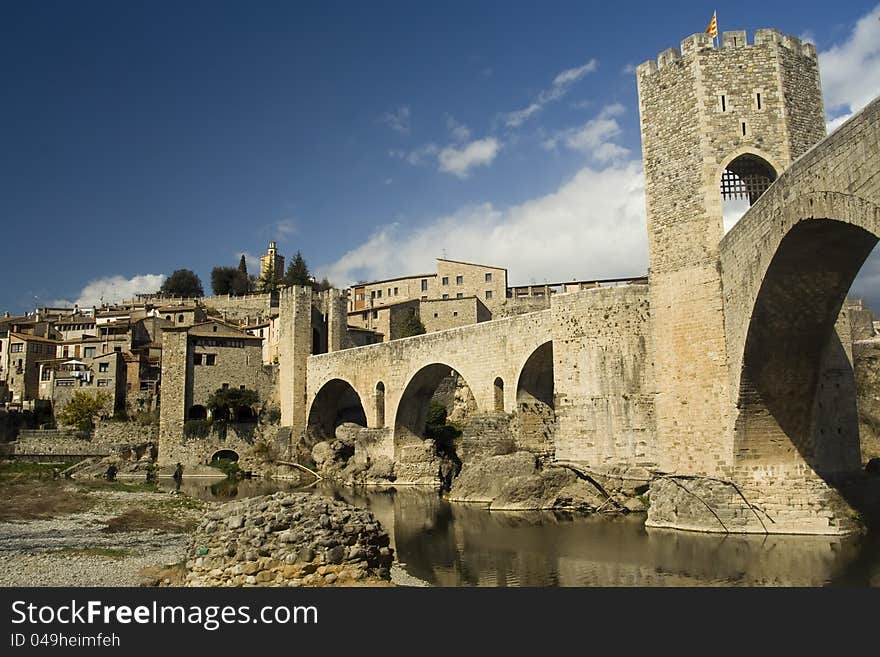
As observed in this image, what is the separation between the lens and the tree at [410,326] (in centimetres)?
5422

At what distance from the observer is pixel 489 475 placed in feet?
83.6

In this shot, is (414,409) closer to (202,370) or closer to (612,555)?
(202,370)

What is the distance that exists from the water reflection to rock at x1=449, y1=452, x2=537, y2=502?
252 centimetres

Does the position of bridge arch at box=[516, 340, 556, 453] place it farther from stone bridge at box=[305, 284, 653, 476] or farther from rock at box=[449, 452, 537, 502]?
rock at box=[449, 452, 537, 502]

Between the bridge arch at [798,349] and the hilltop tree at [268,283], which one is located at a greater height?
the hilltop tree at [268,283]

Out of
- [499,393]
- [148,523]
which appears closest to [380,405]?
[499,393]

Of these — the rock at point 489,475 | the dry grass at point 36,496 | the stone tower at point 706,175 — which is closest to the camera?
the stone tower at point 706,175

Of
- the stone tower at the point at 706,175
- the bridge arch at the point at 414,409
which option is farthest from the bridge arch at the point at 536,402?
the stone tower at the point at 706,175

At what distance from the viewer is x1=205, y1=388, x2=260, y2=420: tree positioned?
4453 centimetres

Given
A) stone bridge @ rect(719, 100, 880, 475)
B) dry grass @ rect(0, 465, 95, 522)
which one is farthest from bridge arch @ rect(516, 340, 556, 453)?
dry grass @ rect(0, 465, 95, 522)

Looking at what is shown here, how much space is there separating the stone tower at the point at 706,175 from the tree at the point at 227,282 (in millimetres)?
75187

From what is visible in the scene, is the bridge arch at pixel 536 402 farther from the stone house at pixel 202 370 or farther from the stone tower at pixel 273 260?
the stone tower at pixel 273 260

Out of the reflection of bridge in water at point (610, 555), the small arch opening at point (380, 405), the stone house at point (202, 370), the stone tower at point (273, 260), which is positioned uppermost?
the stone tower at point (273, 260)

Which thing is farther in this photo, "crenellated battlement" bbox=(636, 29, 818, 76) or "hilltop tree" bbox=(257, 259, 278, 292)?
"hilltop tree" bbox=(257, 259, 278, 292)
